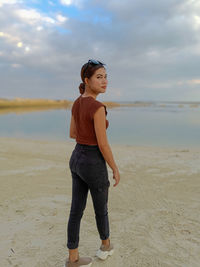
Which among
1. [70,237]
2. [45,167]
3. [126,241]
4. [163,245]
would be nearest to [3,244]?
[70,237]

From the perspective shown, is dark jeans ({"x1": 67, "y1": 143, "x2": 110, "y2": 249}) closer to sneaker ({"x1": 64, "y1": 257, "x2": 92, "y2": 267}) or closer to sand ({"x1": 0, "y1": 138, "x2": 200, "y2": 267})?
sneaker ({"x1": 64, "y1": 257, "x2": 92, "y2": 267})

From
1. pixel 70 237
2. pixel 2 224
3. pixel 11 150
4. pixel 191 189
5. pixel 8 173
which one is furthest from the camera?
pixel 11 150

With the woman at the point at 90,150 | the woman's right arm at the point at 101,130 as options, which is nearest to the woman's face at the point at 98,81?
the woman at the point at 90,150

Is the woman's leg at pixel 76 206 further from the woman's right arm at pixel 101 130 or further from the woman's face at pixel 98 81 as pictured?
the woman's face at pixel 98 81

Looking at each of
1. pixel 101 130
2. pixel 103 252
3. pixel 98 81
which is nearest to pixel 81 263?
pixel 103 252

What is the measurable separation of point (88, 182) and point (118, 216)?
175 cm

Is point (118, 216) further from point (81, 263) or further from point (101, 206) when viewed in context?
point (101, 206)

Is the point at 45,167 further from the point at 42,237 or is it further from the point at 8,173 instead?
the point at 42,237

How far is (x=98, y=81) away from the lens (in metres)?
2.20

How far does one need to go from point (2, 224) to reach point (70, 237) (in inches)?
59.2

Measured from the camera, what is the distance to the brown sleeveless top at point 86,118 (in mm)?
2049

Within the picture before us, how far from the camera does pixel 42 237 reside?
3.04 meters

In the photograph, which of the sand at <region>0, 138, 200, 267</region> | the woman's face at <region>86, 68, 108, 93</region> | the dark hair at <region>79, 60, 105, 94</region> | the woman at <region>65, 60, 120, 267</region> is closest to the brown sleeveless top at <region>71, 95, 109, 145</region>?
the woman at <region>65, 60, 120, 267</region>

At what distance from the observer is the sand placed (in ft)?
8.79
